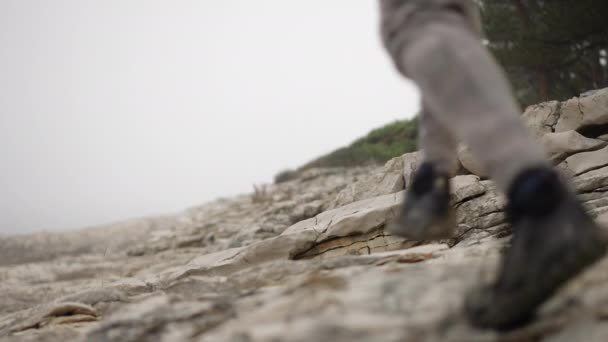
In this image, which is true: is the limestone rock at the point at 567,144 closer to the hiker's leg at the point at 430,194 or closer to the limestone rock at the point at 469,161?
the limestone rock at the point at 469,161

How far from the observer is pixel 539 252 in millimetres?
881

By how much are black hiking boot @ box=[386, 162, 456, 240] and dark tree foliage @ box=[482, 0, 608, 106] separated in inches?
388

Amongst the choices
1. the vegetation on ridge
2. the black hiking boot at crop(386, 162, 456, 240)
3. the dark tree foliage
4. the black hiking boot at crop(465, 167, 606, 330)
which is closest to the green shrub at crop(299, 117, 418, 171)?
the vegetation on ridge

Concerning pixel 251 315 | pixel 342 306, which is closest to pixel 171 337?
pixel 251 315

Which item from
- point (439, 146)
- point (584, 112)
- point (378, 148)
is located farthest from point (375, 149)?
point (439, 146)

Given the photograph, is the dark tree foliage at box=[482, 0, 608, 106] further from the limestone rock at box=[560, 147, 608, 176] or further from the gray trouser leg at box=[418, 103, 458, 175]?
the gray trouser leg at box=[418, 103, 458, 175]

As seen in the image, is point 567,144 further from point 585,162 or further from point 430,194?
point 430,194

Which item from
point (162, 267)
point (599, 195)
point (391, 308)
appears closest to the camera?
point (391, 308)

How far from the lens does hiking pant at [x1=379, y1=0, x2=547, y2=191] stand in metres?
0.93

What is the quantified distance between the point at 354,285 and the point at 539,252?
0.51 metres

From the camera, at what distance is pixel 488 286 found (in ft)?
3.13

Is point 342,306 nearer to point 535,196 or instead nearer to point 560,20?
point 535,196

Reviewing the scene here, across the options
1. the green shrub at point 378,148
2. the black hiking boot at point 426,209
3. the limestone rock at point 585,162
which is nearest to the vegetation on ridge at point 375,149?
the green shrub at point 378,148

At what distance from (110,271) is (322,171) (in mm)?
9733
